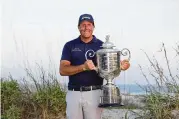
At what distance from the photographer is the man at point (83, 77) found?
4246 millimetres

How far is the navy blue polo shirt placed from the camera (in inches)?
168

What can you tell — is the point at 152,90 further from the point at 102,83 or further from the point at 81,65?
the point at 81,65

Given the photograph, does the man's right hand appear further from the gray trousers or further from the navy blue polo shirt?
the gray trousers

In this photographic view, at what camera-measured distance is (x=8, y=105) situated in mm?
6801

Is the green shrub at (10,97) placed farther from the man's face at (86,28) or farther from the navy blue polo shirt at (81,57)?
the man's face at (86,28)

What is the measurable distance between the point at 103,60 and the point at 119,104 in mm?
491

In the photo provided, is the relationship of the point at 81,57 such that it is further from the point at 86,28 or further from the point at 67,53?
the point at 86,28

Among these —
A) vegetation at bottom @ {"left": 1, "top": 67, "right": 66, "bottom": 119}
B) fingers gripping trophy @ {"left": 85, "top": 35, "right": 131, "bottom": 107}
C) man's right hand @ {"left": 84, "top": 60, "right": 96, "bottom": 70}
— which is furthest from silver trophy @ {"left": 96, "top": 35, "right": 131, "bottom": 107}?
vegetation at bottom @ {"left": 1, "top": 67, "right": 66, "bottom": 119}

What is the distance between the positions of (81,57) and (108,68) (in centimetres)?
31

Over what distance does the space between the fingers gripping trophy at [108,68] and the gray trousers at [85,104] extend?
7 centimetres

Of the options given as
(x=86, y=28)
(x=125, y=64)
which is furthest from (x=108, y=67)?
(x=86, y=28)

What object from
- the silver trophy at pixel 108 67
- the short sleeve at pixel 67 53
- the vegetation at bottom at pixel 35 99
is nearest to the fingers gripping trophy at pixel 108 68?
the silver trophy at pixel 108 67

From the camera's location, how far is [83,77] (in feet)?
14.0

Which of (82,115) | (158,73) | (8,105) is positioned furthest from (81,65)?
(8,105)
